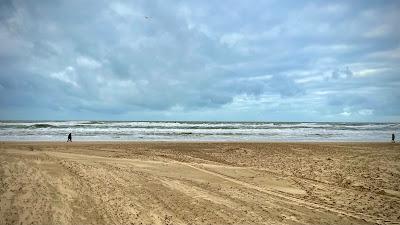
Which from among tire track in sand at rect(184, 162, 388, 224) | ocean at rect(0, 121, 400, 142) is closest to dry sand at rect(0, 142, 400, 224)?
tire track in sand at rect(184, 162, 388, 224)

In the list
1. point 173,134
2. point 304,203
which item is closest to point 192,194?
point 304,203

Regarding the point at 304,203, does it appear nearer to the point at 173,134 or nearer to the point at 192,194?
the point at 192,194

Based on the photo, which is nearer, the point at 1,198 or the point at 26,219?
the point at 26,219

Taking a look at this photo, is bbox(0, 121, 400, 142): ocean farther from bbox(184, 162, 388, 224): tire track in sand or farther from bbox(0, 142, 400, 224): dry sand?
bbox(184, 162, 388, 224): tire track in sand

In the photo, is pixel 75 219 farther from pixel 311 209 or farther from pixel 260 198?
pixel 311 209

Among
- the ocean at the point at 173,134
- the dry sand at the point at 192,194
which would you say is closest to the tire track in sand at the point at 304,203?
the dry sand at the point at 192,194

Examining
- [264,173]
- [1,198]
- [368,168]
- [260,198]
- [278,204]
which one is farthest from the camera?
[368,168]

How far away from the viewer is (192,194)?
9.88m

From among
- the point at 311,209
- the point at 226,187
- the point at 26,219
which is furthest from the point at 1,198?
the point at 311,209

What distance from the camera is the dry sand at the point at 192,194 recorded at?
7.58m

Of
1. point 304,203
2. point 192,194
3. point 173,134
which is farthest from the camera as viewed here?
point 173,134

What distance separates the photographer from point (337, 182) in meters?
12.4

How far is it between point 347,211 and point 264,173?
5722 mm

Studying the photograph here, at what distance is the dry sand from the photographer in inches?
298
